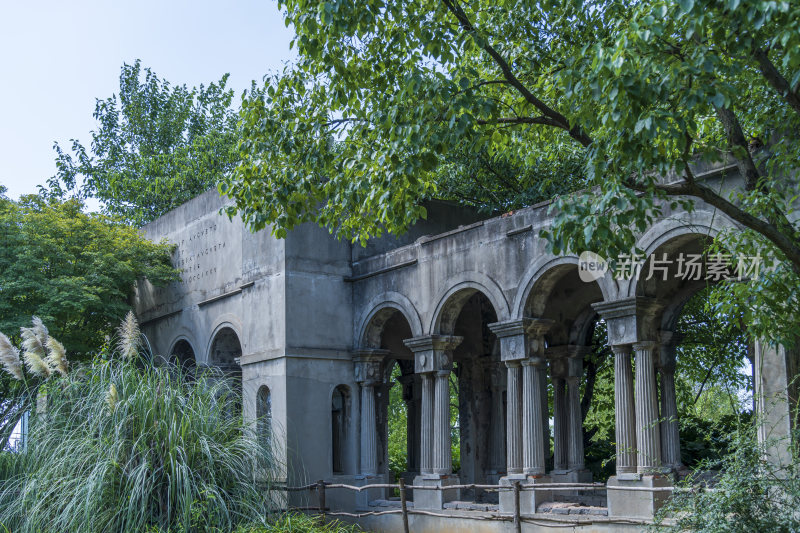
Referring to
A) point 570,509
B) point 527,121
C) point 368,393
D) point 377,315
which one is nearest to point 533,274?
point 570,509

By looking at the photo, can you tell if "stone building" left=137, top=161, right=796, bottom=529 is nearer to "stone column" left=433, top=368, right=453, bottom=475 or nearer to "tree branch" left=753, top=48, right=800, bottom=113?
"stone column" left=433, top=368, right=453, bottom=475

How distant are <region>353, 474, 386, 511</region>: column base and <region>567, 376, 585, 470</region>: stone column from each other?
3.50 m

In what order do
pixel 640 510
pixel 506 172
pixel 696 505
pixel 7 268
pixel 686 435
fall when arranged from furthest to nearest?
pixel 506 172 → pixel 686 435 → pixel 7 268 → pixel 640 510 → pixel 696 505

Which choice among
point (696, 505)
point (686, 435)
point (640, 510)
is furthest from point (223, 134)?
point (696, 505)

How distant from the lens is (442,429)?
1497 cm

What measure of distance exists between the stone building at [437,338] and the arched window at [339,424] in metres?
0.04

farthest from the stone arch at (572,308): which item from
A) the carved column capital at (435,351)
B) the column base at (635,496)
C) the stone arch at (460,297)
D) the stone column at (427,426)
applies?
the column base at (635,496)

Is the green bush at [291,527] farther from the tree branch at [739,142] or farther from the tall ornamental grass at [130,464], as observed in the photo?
the tree branch at [739,142]

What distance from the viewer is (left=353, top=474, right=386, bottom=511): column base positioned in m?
16.0

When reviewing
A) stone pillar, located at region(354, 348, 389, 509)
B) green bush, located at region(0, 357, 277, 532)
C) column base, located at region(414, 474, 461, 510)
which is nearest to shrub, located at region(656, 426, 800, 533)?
green bush, located at region(0, 357, 277, 532)

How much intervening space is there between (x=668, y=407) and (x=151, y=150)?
2191cm

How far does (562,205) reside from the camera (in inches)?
310

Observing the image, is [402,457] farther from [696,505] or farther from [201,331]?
[696,505]

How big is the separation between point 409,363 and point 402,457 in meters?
5.02
